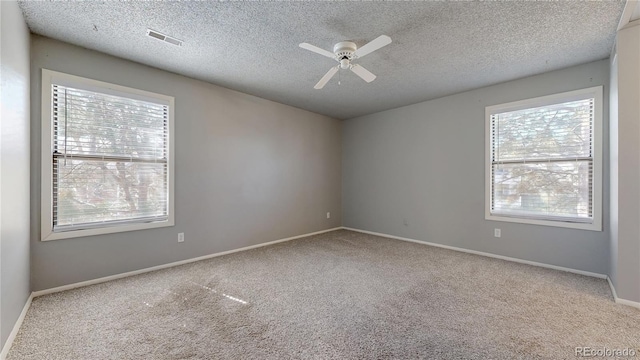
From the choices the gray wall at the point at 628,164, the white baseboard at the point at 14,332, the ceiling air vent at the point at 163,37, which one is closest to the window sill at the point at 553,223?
the gray wall at the point at 628,164

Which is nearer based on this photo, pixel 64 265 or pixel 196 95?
pixel 64 265

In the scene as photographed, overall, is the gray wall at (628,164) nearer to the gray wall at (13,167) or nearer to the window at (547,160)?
the window at (547,160)

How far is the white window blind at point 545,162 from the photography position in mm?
3113

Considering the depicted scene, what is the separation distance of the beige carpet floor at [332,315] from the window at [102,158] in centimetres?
73

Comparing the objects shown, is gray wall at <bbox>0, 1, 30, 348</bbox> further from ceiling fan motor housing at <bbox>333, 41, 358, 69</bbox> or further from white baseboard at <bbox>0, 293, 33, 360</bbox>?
ceiling fan motor housing at <bbox>333, 41, 358, 69</bbox>

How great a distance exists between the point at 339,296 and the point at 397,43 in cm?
259

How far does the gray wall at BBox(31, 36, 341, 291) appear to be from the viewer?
103 inches

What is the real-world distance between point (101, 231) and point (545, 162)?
546 cm

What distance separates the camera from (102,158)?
284 cm

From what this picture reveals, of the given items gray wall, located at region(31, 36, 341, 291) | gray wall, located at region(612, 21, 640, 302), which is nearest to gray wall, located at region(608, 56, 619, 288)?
gray wall, located at region(612, 21, 640, 302)

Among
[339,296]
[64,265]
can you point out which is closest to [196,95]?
[64,265]

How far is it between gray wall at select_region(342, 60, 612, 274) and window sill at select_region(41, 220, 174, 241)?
12.1 feet

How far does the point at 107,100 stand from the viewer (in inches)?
114

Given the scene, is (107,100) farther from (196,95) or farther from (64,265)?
(64,265)
